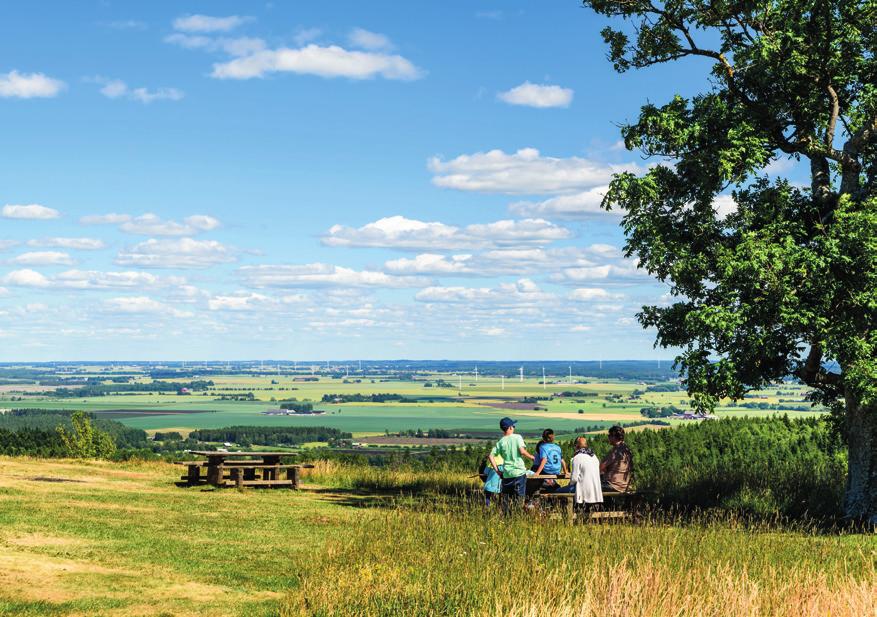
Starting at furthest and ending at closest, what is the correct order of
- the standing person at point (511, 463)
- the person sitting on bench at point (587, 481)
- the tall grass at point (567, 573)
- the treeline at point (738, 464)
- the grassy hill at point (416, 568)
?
the treeline at point (738, 464), the standing person at point (511, 463), the person sitting on bench at point (587, 481), the grassy hill at point (416, 568), the tall grass at point (567, 573)

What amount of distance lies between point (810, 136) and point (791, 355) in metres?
4.98

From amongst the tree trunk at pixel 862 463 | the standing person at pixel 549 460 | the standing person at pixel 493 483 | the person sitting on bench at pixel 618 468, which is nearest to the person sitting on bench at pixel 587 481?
the standing person at pixel 493 483

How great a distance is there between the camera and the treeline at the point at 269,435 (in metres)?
126

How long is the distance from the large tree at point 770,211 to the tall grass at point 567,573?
6.39 m

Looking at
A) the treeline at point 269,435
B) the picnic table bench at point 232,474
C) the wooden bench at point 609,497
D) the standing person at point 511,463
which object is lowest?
the treeline at point 269,435

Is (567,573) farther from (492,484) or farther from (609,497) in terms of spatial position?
(609,497)

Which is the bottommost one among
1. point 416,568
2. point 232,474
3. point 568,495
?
point 232,474

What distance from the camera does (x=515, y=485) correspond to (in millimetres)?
17453

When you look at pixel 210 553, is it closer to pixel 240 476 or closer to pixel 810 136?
pixel 240 476

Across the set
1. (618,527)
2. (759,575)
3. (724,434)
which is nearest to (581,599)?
(759,575)

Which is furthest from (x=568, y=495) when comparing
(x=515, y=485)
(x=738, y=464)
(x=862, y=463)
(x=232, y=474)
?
(x=738, y=464)

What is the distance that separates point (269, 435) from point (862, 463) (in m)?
117

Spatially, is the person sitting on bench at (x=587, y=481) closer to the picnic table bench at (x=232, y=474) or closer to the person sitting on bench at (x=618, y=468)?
the person sitting on bench at (x=618, y=468)

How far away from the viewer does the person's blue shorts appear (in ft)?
57.1
